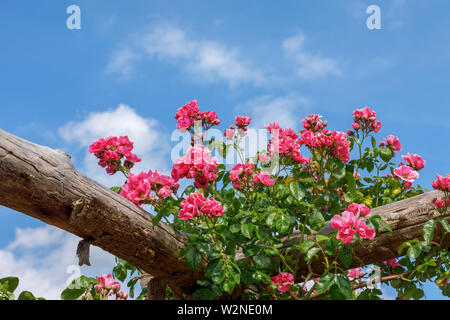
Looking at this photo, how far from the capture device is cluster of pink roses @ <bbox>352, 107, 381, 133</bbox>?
10.1 ft

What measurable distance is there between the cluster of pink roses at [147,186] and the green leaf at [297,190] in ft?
2.07

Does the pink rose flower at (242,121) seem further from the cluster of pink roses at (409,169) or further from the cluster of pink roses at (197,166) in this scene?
the cluster of pink roses at (409,169)

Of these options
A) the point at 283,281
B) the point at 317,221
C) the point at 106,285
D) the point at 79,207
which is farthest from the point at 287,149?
the point at 106,285

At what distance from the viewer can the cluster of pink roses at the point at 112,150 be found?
2.57m

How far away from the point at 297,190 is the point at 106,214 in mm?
971

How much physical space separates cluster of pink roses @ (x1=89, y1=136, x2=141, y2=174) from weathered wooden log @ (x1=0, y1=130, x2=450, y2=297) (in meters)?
0.35

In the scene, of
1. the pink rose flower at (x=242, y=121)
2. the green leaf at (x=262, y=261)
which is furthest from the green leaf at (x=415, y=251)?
the pink rose flower at (x=242, y=121)

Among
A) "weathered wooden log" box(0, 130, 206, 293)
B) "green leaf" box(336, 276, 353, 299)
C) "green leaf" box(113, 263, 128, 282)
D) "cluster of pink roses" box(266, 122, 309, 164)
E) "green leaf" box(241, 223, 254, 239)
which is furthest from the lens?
"green leaf" box(113, 263, 128, 282)

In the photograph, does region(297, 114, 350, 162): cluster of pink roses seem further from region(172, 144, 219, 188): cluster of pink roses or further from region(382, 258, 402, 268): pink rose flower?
region(382, 258, 402, 268): pink rose flower

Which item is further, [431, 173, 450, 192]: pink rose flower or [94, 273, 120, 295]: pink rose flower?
[94, 273, 120, 295]: pink rose flower

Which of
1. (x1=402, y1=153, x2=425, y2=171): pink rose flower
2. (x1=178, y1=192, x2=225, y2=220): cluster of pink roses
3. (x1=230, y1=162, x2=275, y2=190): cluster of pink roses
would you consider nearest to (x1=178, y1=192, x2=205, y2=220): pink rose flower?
(x1=178, y1=192, x2=225, y2=220): cluster of pink roses

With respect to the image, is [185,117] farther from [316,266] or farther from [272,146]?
[316,266]
